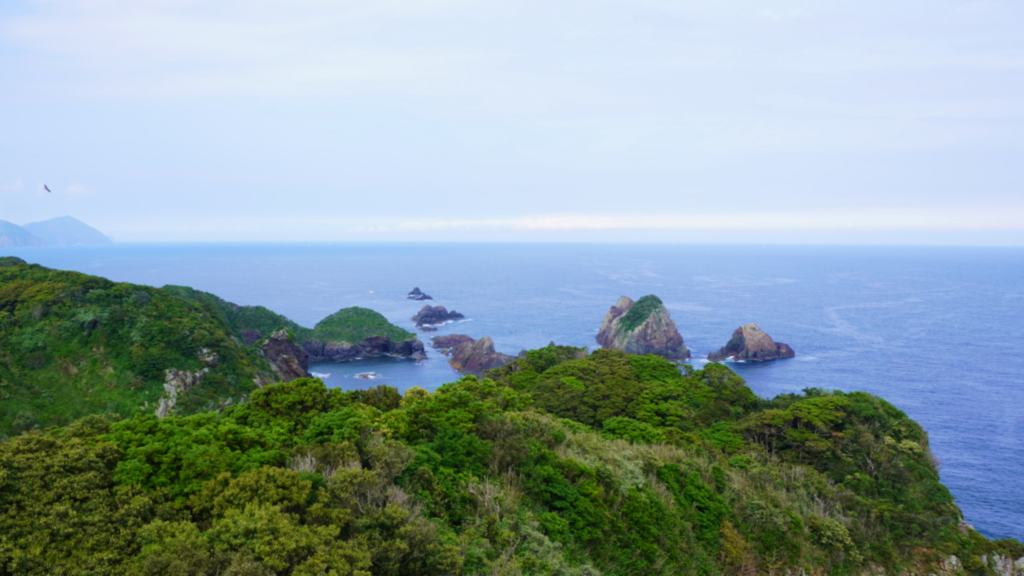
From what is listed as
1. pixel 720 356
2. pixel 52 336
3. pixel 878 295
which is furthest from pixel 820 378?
pixel 878 295

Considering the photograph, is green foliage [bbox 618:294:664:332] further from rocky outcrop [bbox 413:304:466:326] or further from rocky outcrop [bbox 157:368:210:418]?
rocky outcrop [bbox 157:368:210:418]

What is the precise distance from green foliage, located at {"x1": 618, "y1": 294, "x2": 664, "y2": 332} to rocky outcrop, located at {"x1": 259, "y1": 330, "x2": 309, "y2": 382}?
56.4 m

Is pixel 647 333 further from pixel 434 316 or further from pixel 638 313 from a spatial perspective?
pixel 434 316

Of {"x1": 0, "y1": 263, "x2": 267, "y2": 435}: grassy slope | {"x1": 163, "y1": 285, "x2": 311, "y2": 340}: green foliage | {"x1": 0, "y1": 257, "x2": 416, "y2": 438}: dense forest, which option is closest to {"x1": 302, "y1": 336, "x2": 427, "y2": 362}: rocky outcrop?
{"x1": 163, "y1": 285, "x2": 311, "y2": 340}: green foliage

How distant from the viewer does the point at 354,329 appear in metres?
94.1

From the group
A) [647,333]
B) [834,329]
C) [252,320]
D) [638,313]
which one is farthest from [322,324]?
[834,329]

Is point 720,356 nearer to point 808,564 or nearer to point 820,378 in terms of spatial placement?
point 820,378

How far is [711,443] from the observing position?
100 ft

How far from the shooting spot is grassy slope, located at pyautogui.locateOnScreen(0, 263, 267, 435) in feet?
123

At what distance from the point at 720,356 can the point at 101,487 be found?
88.3m

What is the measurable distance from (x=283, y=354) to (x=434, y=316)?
52591 mm

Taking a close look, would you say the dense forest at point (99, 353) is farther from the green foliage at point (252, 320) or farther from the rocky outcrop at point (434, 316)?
the rocky outcrop at point (434, 316)

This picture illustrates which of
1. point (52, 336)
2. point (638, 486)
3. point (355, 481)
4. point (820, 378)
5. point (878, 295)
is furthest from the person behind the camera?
point (878, 295)

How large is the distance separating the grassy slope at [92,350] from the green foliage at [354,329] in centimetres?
3827
